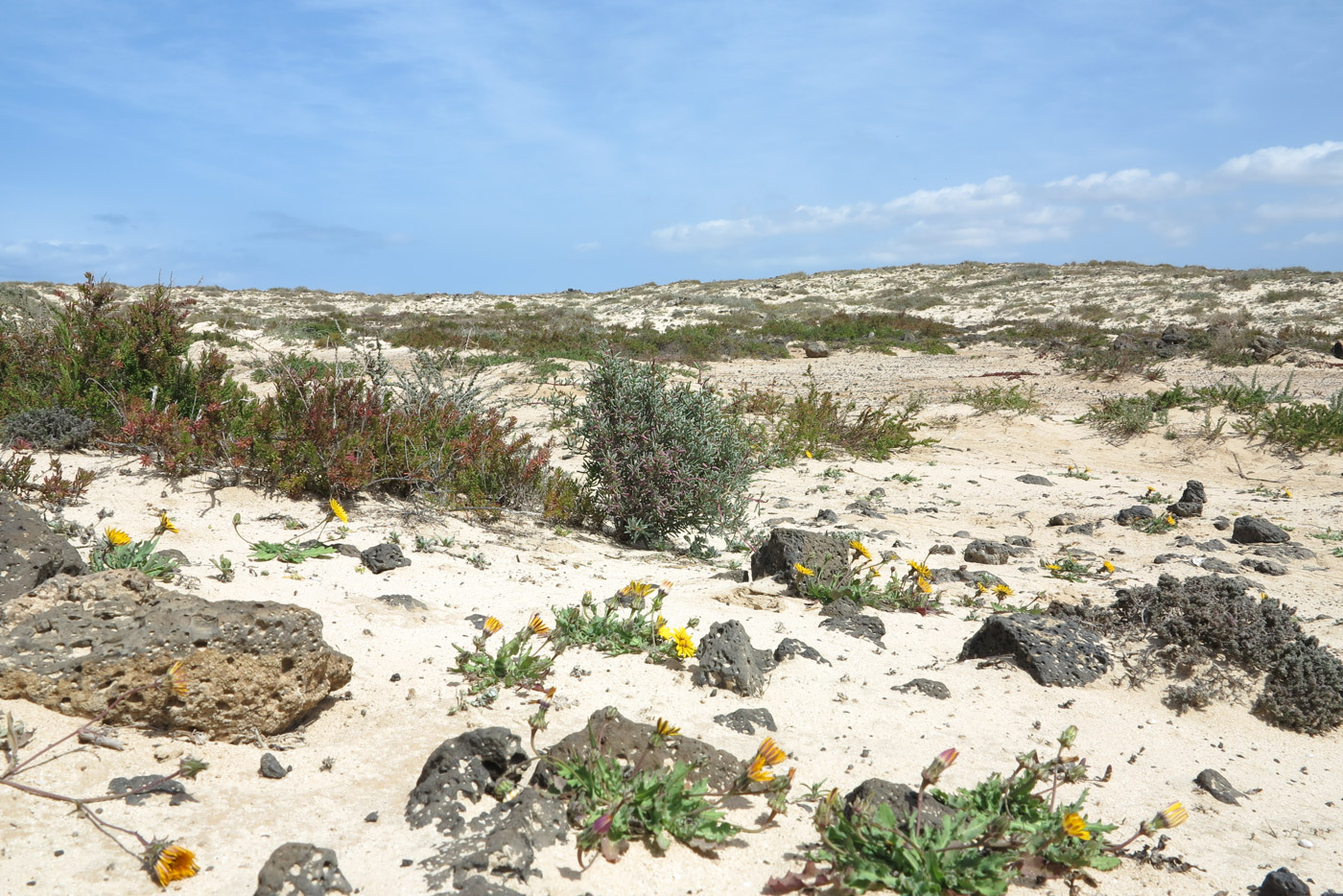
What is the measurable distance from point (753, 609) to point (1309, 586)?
3658 millimetres

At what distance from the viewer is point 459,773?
8.14ft

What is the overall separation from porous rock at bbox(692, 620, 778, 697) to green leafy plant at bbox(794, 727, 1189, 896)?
97cm

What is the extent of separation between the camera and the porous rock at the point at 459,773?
238 centimetres

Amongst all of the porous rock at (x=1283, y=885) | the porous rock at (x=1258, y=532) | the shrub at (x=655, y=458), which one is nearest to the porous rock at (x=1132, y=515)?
the porous rock at (x=1258, y=532)

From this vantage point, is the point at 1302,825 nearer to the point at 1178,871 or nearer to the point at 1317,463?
the point at 1178,871

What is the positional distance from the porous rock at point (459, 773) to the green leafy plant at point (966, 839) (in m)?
0.88

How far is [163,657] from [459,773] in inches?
41.6

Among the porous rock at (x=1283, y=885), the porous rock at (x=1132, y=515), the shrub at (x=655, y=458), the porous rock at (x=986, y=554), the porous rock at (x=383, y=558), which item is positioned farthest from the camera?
the porous rock at (x=1132, y=515)

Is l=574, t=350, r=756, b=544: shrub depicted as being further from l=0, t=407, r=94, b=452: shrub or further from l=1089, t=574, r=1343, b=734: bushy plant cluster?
l=0, t=407, r=94, b=452: shrub

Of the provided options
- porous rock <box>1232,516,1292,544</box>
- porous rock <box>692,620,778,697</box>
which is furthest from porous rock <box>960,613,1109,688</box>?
porous rock <box>1232,516,1292,544</box>

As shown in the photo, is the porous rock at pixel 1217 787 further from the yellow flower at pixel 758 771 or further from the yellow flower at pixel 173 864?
the yellow flower at pixel 173 864

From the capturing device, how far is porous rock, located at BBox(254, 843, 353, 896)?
2006 millimetres

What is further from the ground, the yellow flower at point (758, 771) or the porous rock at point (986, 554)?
the yellow flower at point (758, 771)

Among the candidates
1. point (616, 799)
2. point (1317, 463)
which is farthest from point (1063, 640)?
point (1317, 463)
